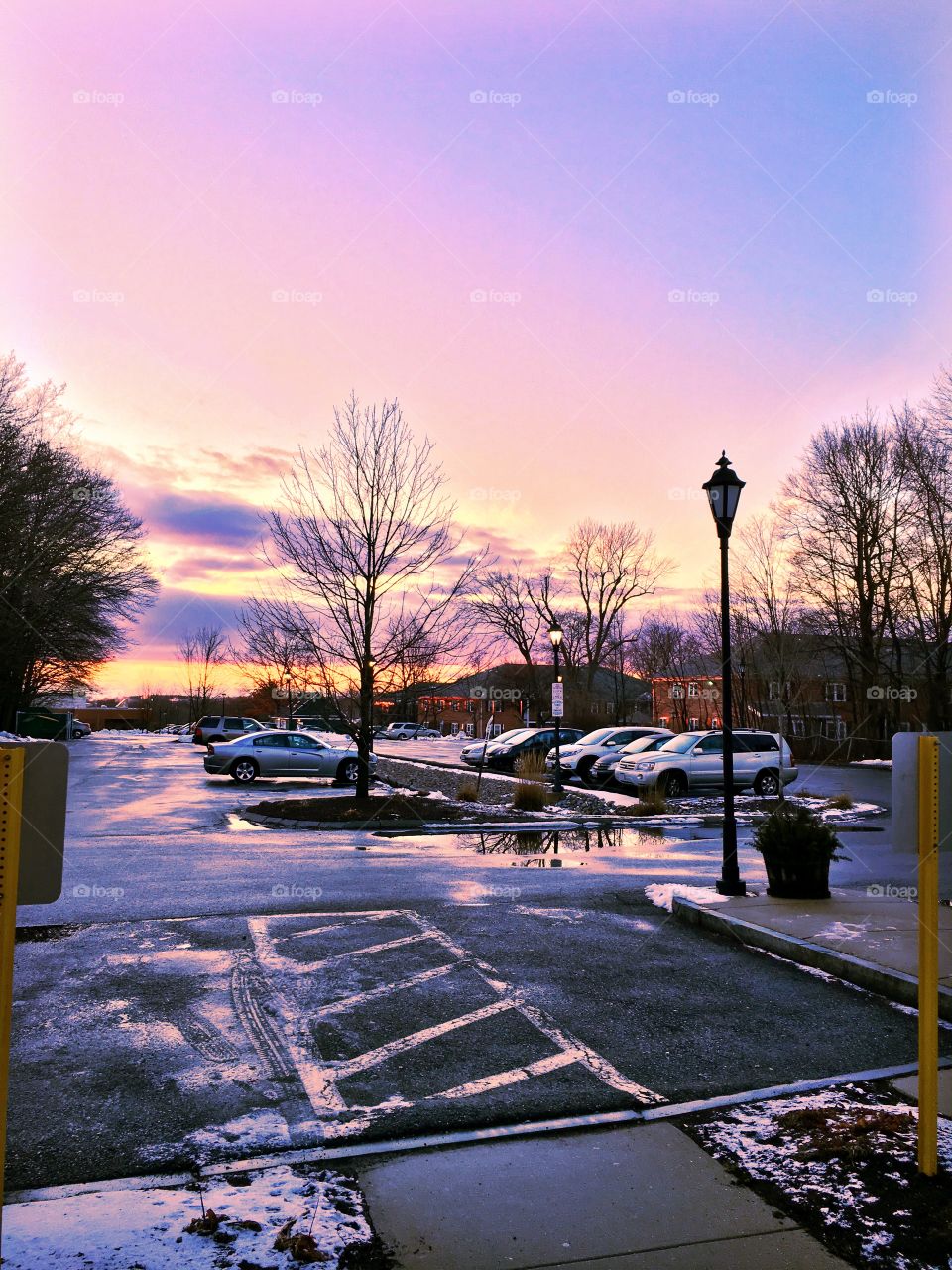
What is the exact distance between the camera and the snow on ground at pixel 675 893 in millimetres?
9469

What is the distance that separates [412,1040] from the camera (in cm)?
541

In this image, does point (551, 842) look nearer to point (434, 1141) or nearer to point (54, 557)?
point (434, 1141)

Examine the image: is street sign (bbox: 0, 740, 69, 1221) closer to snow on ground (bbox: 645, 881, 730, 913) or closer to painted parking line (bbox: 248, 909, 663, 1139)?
painted parking line (bbox: 248, 909, 663, 1139)

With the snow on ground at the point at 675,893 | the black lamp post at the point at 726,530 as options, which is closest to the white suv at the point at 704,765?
the black lamp post at the point at 726,530

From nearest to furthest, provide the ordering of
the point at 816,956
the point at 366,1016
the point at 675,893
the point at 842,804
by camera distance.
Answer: the point at 366,1016
the point at 816,956
the point at 675,893
the point at 842,804

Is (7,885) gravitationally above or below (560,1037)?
Answer: above

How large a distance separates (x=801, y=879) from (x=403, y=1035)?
565 cm

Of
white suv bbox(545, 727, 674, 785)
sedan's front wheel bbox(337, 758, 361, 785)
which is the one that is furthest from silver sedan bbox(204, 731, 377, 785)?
white suv bbox(545, 727, 674, 785)

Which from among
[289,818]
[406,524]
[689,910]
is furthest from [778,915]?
[406,524]

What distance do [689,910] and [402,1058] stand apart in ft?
15.2

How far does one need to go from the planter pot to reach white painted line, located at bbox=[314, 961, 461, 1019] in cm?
426

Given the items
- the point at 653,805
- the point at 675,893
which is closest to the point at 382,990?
the point at 675,893

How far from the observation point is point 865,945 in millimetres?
7340

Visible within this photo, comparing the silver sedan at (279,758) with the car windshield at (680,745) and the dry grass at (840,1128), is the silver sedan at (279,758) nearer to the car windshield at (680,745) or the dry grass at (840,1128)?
the car windshield at (680,745)
